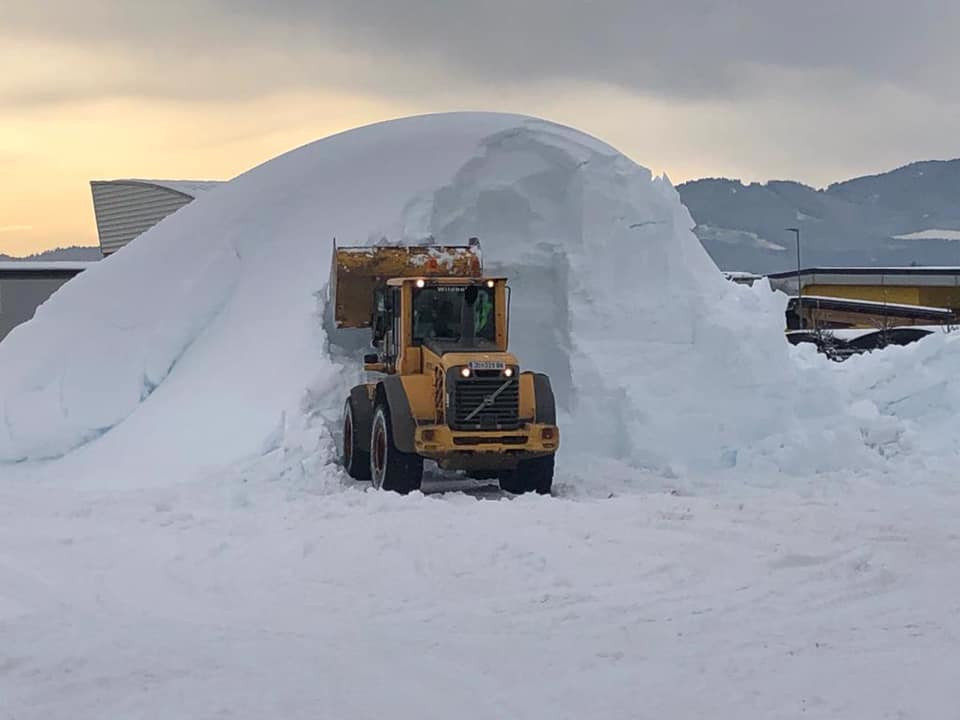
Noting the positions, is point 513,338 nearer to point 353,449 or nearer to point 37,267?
point 353,449

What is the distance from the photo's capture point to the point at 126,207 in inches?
2072

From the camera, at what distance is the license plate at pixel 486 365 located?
1271 centimetres

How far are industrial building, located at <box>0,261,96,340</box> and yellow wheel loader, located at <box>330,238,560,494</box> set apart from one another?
91.5 ft

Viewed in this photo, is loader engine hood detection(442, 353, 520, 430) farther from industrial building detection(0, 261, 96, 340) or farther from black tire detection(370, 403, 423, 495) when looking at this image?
industrial building detection(0, 261, 96, 340)

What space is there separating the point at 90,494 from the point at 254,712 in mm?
8632

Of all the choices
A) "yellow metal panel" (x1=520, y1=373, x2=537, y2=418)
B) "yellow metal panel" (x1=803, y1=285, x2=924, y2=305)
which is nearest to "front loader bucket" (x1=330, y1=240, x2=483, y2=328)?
"yellow metal panel" (x1=520, y1=373, x2=537, y2=418)

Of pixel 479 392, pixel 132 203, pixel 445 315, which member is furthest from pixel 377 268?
pixel 132 203

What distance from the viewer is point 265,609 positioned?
7.83 meters

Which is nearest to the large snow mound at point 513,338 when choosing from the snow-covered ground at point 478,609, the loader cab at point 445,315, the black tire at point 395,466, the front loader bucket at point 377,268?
the front loader bucket at point 377,268

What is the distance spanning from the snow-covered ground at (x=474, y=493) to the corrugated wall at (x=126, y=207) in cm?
2881

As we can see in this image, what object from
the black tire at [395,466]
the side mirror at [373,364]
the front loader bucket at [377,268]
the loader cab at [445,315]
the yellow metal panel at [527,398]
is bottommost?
the black tire at [395,466]

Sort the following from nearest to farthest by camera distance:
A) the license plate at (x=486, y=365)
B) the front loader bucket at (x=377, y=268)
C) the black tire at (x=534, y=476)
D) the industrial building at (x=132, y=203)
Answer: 1. the license plate at (x=486, y=365)
2. the black tire at (x=534, y=476)
3. the front loader bucket at (x=377, y=268)
4. the industrial building at (x=132, y=203)

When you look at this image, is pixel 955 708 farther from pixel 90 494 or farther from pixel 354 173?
pixel 354 173

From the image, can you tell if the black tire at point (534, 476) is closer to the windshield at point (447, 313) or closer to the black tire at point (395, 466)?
the black tire at point (395, 466)
